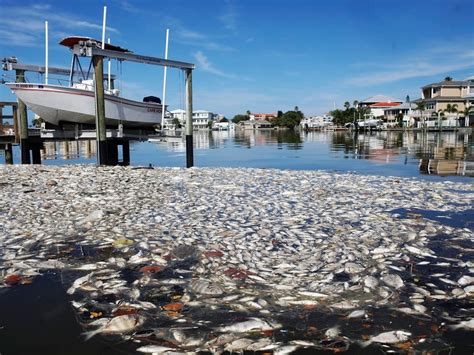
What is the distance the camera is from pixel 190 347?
3803 mm

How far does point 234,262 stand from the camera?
6.15m

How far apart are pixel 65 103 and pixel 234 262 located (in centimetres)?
1931

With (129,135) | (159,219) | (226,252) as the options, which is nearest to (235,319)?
(226,252)

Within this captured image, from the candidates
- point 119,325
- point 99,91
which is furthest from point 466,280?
point 99,91

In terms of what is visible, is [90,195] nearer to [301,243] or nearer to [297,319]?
[301,243]

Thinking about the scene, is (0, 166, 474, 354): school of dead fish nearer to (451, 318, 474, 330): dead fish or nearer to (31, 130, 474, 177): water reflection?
(451, 318, 474, 330): dead fish

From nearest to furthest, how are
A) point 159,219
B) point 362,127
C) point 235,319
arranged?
point 235,319 → point 159,219 → point 362,127

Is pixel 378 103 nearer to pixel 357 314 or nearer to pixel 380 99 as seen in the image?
pixel 380 99

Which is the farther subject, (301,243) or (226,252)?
(301,243)

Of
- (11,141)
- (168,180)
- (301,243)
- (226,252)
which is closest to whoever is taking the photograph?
(226,252)

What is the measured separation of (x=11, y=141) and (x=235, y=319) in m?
26.6

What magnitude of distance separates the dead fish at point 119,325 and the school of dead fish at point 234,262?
15mm

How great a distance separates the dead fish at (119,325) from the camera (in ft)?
13.5

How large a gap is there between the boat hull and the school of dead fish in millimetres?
11364
